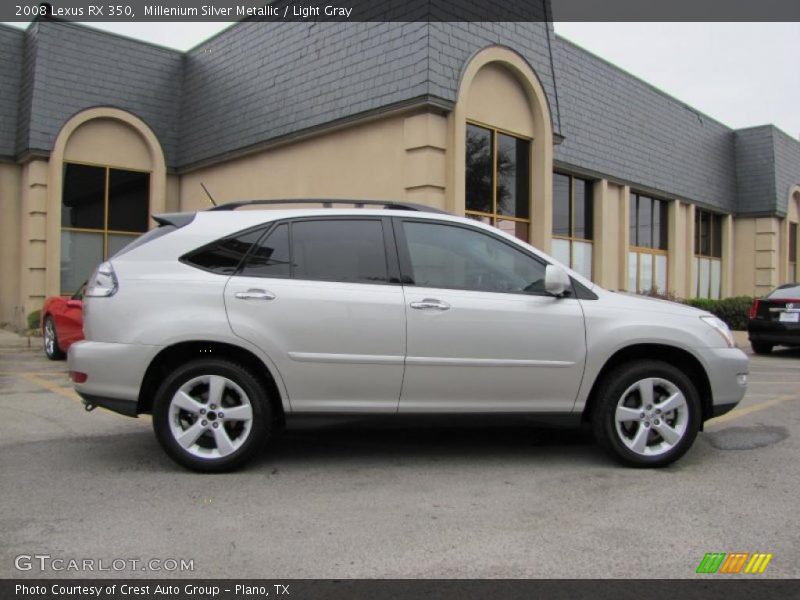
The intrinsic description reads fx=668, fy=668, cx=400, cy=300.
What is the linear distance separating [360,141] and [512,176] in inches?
117

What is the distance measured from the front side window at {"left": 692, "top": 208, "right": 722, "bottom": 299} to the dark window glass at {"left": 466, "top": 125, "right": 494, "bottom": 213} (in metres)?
12.2

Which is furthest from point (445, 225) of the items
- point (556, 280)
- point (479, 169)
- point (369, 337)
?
point (479, 169)

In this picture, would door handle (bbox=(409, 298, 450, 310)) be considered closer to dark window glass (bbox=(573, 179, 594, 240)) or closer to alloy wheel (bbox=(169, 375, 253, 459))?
alloy wheel (bbox=(169, 375, 253, 459))

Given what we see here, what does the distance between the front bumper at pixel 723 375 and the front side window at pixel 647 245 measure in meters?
13.4

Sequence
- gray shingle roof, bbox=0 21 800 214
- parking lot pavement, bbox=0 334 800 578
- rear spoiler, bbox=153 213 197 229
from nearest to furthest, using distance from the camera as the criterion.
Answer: parking lot pavement, bbox=0 334 800 578
rear spoiler, bbox=153 213 197 229
gray shingle roof, bbox=0 21 800 214

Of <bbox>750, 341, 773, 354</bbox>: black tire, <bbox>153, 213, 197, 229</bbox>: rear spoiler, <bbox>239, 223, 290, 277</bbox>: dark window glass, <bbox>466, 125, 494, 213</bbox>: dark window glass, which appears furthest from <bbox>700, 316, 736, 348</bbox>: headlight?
<bbox>750, 341, 773, 354</bbox>: black tire

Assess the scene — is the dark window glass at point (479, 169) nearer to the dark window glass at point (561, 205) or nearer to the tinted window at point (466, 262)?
the dark window glass at point (561, 205)

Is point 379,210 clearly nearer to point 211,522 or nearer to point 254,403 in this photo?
point 254,403

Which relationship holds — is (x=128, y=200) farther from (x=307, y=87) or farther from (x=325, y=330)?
(x=325, y=330)

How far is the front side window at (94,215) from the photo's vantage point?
1514cm

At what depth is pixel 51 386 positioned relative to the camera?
26.6 feet

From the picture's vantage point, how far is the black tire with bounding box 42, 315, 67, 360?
1055 cm

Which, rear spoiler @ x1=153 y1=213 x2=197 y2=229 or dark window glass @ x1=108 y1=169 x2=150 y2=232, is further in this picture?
dark window glass @ x1=108 y1=169 x2=150 y2=232
